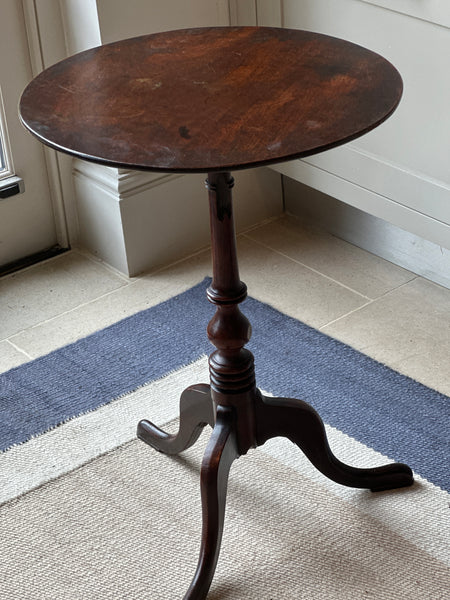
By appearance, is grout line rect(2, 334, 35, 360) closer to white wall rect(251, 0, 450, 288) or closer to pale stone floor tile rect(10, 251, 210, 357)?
pale stone floor tile rect(10, 251, 210, 357)

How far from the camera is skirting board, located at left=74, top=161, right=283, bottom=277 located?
2.43 m

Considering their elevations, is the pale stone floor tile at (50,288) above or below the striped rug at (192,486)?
above

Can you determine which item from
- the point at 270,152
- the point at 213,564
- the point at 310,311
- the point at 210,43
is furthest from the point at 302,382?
the point at 270,152

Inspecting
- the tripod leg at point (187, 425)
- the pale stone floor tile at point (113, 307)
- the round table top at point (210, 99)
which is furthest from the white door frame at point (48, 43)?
the tripod leg at point (187, 425)

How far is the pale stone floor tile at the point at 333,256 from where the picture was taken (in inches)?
95.1

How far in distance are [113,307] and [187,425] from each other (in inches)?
27.6

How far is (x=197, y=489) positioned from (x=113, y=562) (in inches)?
9.2

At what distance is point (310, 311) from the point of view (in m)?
2.31

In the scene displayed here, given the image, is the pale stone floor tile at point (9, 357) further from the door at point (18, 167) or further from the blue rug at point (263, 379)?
the door at point (18, 167)

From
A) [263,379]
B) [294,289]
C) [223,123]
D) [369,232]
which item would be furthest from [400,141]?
[223,123]

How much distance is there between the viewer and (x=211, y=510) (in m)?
1.53

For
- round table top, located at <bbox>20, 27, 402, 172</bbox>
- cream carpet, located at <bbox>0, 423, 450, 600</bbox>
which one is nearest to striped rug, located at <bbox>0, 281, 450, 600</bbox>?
cream carpet, located at <bbox>0, 423, 450, 600</bbox>

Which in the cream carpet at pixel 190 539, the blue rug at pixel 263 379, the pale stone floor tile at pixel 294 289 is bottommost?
the cream carpet at pixel 190 539

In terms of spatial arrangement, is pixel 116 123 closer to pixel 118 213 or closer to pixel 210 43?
pixel 210 43
